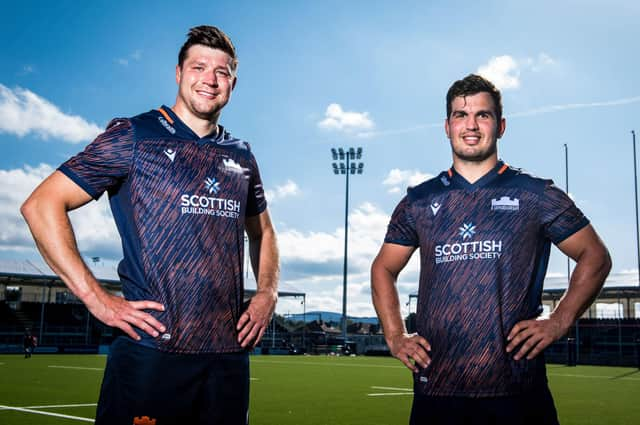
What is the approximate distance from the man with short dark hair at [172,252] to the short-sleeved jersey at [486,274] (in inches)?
39.3

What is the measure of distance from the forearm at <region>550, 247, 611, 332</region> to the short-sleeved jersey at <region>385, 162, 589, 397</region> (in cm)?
15

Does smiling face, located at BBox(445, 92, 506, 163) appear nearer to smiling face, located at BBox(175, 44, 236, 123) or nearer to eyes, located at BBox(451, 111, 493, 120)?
eyes, located at BBox(451, 111, 493, 120)

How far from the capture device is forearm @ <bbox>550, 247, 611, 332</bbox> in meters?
3.97

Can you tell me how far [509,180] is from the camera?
421 cm

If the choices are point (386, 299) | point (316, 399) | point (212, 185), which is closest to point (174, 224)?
point (212, 185)

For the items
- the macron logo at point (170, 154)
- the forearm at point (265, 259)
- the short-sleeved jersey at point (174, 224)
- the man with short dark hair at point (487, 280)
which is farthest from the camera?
the forearm at point (265, 259)

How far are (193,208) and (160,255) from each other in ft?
0.95

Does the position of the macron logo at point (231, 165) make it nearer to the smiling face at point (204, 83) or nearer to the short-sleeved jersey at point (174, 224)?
Result: the short-sleeved jersey at point (174, 224)

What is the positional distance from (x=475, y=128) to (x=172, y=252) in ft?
6.13

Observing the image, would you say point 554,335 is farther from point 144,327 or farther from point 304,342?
point 304,342

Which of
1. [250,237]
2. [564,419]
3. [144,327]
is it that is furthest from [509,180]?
[564,419]

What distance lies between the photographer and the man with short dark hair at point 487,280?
3.92 metres

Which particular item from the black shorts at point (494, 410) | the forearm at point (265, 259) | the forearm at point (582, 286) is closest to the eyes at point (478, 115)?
→ the forearm at point (582, 286)

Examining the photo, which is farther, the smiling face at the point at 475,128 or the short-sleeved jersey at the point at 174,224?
the smiling face at the point at 475,128
